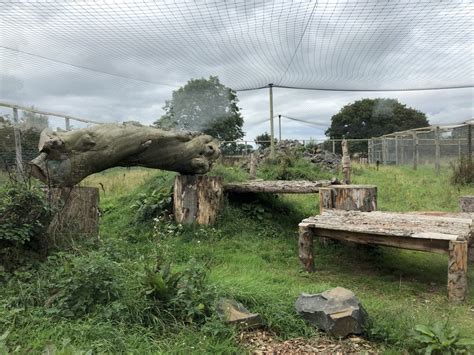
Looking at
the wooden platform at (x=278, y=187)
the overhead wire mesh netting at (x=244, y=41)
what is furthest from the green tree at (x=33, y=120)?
the wooden platform at (x=278, y=187)

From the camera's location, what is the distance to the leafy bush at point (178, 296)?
9.50ft

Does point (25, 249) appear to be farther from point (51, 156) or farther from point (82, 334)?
point (82, 334)

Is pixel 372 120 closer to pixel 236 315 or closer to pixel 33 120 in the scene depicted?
pixel 33 120

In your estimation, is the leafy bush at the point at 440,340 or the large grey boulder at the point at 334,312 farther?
the large grey boulder at the point at 334,312

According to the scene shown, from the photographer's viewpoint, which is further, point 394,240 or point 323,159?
point 323,159

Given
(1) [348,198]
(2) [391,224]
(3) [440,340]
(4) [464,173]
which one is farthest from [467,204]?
(4) [464,173]

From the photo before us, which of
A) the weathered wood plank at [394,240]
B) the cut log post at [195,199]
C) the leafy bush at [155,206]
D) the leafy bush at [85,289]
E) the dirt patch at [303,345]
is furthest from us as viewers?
the leafy bush at [155,206]

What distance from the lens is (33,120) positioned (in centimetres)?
827

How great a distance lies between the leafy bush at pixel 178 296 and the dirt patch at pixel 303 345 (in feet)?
1.08

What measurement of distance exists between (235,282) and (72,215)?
5.95 ft

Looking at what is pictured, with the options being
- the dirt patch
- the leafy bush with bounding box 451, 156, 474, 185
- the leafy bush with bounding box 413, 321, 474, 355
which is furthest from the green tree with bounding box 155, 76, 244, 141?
the leafy bush with bounding box 413, 321, 474, 355

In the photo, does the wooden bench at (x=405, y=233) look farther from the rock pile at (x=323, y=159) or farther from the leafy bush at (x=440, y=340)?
the rock pile at (x=323, y=159)

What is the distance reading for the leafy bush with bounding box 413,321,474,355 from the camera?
243cm

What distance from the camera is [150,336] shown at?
2711 mm
